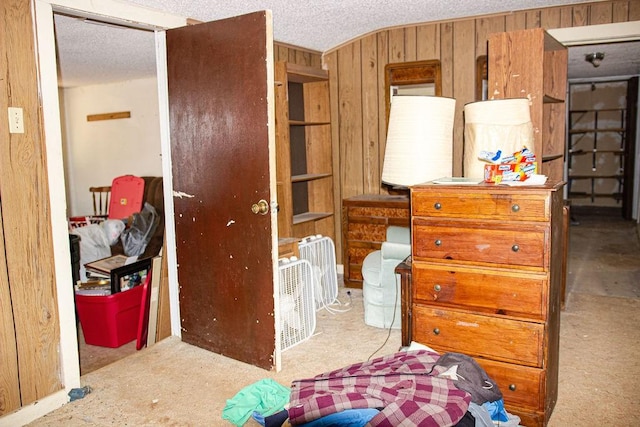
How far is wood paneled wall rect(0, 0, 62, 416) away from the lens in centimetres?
235

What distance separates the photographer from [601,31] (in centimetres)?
370

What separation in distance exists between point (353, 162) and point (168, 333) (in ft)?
7.33

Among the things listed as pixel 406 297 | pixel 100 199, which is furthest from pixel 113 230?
pixel 406 297

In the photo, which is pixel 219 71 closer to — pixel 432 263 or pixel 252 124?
pixel 252 124

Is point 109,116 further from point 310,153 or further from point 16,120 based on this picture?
point 16,120

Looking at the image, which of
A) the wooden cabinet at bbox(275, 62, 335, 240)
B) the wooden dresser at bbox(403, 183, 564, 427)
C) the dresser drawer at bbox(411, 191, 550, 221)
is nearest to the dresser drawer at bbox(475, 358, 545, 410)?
the wooden dresser at bbox(403, 183, 564, 427)

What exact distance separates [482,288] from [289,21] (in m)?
2.42

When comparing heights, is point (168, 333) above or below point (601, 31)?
below

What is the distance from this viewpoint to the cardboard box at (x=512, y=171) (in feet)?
7.11

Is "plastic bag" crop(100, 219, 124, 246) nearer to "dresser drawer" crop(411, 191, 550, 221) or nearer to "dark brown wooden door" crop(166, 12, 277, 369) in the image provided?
"dark brown wooden door" crop(166, 12, 277, 369)

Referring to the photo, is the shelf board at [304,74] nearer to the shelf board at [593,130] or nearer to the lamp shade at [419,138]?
the lamp shade at [419,138]

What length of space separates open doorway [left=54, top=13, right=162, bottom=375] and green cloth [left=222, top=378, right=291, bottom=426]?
262 centimetres

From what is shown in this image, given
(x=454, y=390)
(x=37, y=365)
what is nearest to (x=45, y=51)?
(x=37, y=365)

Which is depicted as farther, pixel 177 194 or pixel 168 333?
pixel 168 333
